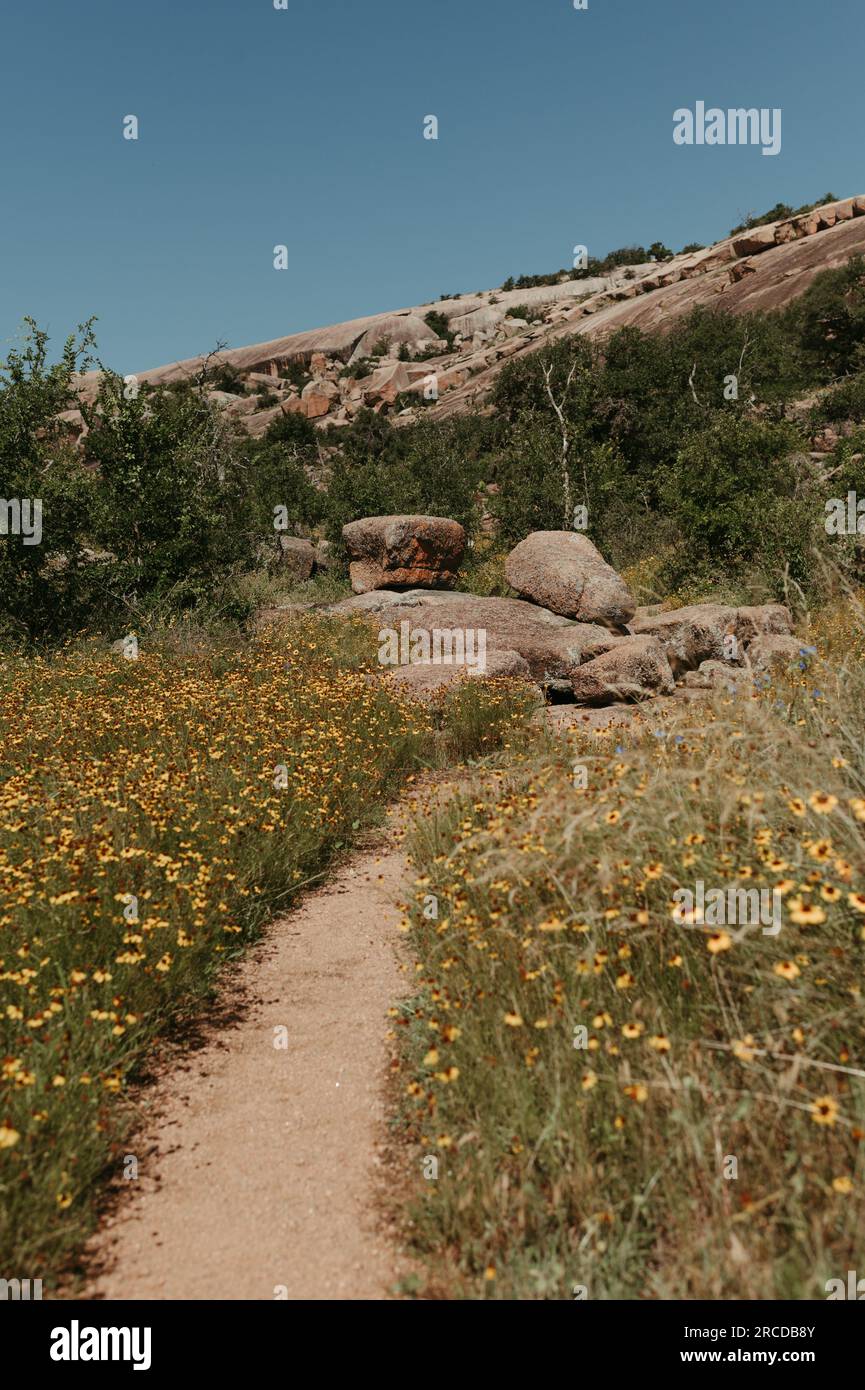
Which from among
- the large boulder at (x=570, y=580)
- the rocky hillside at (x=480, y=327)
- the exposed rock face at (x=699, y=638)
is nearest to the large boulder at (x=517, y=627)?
the large boulder at (x=570, y=580)

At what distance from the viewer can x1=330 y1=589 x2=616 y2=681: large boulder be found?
1326cm

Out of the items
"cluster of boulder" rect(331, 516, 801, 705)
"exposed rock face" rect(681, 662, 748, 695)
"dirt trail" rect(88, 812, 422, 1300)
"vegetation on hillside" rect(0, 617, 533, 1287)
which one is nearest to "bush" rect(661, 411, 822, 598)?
"cluster of boulder" rect(331, 516, 801, 705)

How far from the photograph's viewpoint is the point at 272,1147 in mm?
3570

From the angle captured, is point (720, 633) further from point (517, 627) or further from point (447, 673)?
point (447, 673)

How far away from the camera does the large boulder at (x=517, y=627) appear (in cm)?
1326

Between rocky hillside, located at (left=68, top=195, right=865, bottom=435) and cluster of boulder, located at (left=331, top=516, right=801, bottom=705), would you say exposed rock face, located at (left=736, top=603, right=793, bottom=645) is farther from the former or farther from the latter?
rocky hillside, located at (left=68, top=195, right=865, bottom=435)

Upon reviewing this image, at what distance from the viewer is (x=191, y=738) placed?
7.79m

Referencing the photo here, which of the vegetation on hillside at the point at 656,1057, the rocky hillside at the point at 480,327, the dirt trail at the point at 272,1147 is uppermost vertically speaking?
the rocky hillside at the point at 480,327

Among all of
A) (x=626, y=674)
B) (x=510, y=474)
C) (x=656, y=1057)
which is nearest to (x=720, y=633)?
(x=626, y=674)

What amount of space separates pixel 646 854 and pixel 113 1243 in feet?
8.89

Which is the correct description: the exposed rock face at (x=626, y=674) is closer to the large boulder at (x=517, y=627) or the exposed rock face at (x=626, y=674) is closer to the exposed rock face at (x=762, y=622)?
the large boulder at (x=517, y=627)

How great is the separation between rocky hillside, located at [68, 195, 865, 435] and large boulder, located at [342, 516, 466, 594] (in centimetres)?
1088

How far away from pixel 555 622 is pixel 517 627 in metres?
1.33

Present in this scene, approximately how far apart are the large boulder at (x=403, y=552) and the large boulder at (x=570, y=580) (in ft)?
9.87
